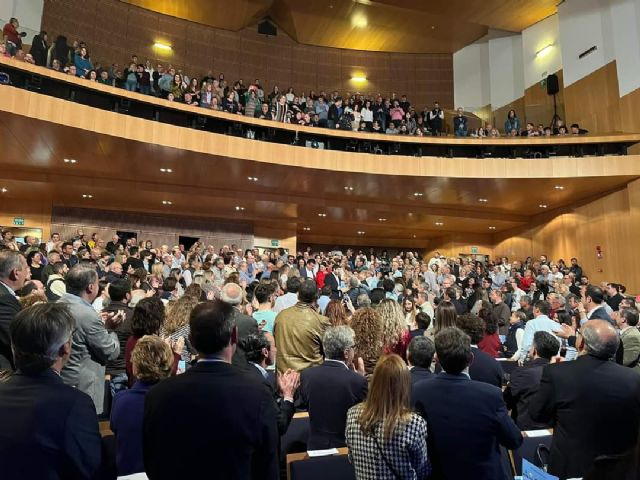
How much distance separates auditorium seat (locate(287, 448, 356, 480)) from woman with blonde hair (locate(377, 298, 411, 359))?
1324 mm

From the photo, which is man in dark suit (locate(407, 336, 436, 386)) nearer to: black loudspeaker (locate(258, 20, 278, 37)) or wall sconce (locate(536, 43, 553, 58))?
wall sconce (locate(536, 43, 553, 58))

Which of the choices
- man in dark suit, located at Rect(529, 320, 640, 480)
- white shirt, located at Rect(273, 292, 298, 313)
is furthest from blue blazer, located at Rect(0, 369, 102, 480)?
white shirt, located at Rect(273, 292, 298, 313)

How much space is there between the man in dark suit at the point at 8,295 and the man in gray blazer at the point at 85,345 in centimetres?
24

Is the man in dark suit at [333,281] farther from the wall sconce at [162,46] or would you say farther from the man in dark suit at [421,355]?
the wall sconce at [162,46]

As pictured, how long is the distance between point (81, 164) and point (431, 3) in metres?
11.1

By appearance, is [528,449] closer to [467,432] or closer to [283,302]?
[467,432]

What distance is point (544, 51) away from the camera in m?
16.0

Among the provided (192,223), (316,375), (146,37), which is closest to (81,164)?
(192,223)

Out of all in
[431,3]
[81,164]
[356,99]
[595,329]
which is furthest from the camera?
[431,3]

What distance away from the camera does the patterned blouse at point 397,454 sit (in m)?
1.88

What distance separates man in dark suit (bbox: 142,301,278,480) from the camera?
1469mm

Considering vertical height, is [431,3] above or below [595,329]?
above

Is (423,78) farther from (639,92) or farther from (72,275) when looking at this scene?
(72,275)

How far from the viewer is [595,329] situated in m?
2.29
